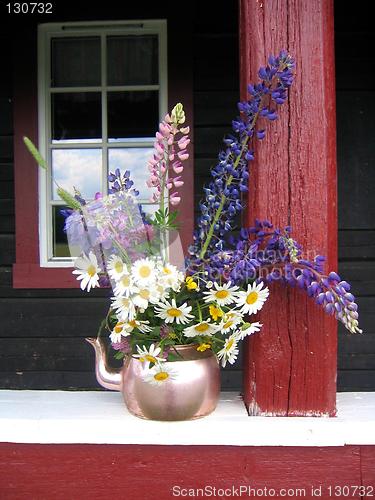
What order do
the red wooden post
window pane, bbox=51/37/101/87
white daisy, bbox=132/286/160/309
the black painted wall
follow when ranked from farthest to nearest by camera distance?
window pane, bbox=51/37/101/87 → the black painted wall → the red wooden post → white daisy, bbox=132/286/160/309

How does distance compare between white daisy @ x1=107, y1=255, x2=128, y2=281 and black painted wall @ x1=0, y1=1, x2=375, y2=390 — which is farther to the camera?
black painted wall @ x1=0, y1=1, x2=375, y2=390

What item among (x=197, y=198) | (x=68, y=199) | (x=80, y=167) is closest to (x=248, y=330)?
(x=68, y=199)

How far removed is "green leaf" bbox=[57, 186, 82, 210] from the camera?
44.6 inches

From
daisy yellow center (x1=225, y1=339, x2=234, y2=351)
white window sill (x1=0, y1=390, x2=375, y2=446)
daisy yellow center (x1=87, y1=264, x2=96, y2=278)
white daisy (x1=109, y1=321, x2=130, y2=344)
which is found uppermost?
daisy yellow center (x1=87, y1=264, x2=96, y2=278)

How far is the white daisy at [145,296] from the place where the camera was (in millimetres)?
1104

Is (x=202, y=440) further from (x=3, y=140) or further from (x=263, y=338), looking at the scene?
(x=3, y=140)

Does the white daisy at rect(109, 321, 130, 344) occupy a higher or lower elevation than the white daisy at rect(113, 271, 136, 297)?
lower

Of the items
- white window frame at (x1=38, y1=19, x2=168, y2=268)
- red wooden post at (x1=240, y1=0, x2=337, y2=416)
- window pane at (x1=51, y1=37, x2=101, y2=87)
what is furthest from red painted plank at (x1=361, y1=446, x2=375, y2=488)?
window pane at (x1=51, y1=37, x2=101, y2=87)

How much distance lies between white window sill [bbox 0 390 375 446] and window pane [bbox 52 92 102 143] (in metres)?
1.61

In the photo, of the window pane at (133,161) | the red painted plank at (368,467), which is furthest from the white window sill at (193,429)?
the window pane at (133,161)

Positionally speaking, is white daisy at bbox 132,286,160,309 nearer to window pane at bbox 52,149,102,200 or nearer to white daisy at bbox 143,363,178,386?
white daisy at bbox 143,363,178,386

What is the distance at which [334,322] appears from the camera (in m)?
1.22

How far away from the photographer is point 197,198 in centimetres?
247

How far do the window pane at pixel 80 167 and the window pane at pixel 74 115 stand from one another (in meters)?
0.07
